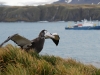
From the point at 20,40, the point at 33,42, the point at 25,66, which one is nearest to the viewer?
the point at 25,66

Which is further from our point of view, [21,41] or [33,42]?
[33,42]

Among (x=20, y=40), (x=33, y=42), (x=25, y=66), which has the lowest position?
(x=25, y=66)

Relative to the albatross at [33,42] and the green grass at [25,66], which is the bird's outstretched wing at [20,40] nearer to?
the albatross at [33,42]

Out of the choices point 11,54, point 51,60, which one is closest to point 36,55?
point 51,60

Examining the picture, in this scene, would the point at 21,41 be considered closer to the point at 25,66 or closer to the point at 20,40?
the point at 20,40

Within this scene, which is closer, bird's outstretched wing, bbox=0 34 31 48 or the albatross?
bird's outstretched wing, bbox=0 34 31 48

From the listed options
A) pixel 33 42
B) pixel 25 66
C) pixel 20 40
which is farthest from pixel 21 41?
pixel 25 66

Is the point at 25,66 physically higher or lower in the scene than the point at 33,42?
lower

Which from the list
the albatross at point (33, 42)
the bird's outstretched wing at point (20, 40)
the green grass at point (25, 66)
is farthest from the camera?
the albatross at point (33, 42)

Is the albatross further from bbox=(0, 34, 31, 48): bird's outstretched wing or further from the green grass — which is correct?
the green grass

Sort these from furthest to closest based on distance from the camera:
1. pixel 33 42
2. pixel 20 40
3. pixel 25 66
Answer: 1. pixel 33 42
2. pixel 20 40
3. pixel 25 66

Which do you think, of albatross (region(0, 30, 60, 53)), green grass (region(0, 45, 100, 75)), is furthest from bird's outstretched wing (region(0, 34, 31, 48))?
green grass (region(0, 45, 100, 75))

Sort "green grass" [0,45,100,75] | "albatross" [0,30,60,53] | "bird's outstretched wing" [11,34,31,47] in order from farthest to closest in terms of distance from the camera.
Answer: "albatross" [0,30,60,53] → "bird's outstretched wing" [11,34,31,47] → "green grass" [0,45,100,75]

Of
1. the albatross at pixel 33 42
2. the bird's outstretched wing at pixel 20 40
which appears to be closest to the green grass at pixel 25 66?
the bird's outstretched wing at pixel 20 40
